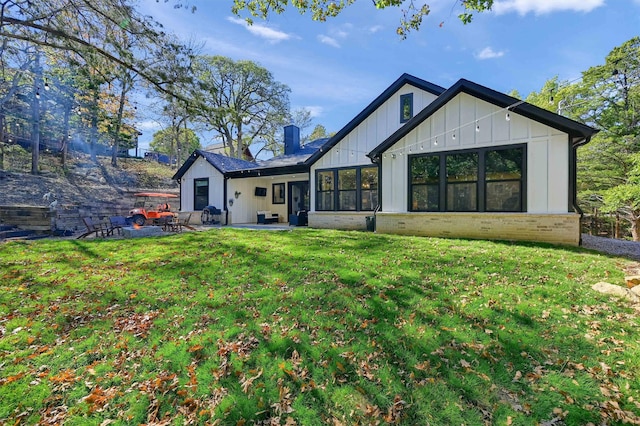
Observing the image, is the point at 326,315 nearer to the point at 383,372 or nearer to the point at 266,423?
the point at 383,372

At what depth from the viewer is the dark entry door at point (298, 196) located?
15.9 meters

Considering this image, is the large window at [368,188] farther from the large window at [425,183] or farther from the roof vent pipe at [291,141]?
the roof vent pipe at [291,141]

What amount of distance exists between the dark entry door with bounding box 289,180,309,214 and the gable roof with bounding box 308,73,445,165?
3.14 meters

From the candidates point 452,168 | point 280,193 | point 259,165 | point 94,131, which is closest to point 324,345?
point 452,168

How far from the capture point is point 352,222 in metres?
11.9

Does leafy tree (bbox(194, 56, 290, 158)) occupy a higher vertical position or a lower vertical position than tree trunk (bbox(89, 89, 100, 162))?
higher

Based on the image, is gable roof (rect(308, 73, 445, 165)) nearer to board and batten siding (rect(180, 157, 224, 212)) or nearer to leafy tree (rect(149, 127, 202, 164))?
board and batten siding (rect(180, 157, 224, 212))

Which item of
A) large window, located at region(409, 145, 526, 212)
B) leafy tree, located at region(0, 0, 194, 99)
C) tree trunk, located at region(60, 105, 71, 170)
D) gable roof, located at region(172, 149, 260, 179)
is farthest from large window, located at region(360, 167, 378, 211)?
tree trunk, located at region(60, 105, 71, 170)

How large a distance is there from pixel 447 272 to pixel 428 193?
15.8 ft

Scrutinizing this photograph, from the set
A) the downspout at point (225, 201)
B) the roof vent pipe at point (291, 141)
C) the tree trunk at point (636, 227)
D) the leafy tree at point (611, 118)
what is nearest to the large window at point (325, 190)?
the downspout at point (225, 201)

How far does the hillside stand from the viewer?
1656 cm

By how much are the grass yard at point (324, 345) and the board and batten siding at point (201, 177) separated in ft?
34.1

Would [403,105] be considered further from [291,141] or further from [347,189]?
[291,141]

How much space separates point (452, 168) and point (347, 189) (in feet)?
14.0
